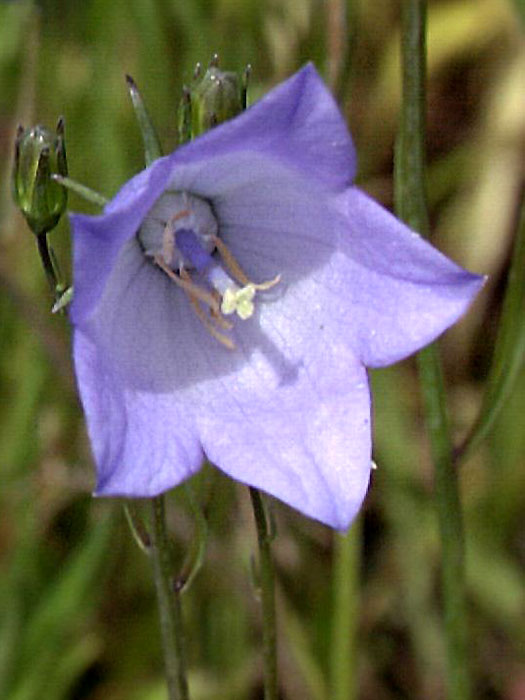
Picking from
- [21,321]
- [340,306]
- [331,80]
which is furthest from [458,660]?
[21,321]

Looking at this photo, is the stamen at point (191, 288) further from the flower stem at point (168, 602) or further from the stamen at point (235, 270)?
the flower stem at point (168, 602)

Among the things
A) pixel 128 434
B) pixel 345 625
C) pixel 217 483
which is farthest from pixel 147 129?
pixel 345 625

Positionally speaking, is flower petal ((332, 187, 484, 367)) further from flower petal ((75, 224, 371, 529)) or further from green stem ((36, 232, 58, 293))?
green stem ((36, 232, 58, 293))

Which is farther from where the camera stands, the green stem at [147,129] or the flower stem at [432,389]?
the flower stem at [432,389]

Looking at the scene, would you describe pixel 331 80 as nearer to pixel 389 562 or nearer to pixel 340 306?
pixel 340 306

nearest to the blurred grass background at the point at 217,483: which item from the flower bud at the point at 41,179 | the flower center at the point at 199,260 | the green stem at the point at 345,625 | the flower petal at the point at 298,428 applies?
the green stem at the point at 345,625

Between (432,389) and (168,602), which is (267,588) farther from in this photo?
(432,389)
